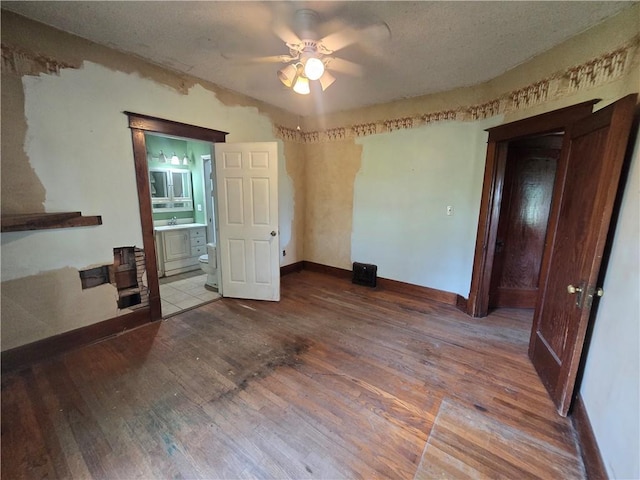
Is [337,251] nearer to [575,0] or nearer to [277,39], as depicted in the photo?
[277,39]

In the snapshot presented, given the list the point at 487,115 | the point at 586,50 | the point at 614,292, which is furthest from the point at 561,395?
the point at 487,115

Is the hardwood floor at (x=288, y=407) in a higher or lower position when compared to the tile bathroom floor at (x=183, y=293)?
lower

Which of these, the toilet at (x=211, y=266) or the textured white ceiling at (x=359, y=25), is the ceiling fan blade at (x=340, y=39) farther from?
the toilet at (x=211, y=266)

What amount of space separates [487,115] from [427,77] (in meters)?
0.79

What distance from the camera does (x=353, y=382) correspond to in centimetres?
201

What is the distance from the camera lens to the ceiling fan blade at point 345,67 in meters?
2.45

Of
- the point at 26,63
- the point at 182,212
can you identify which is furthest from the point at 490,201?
the point at 182,212

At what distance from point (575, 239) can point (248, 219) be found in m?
3.08

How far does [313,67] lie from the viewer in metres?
1.92

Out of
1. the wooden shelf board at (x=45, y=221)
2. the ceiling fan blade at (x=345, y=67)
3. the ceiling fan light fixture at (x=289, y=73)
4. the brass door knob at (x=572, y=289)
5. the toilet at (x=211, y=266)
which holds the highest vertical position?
the ceiling fan blade at (x=345, y=67)

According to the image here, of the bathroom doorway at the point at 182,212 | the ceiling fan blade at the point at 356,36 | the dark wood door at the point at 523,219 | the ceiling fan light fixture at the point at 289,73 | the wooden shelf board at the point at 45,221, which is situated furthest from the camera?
the bathroom doorway at the point at 182,212

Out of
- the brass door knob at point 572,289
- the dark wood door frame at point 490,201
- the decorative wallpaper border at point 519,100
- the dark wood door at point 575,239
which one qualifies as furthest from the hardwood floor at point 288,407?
the decorative wallpaper border at point 519,100

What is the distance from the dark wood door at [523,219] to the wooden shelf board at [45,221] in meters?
4.18

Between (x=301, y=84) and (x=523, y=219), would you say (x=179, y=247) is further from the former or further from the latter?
(x=523, y=219)
